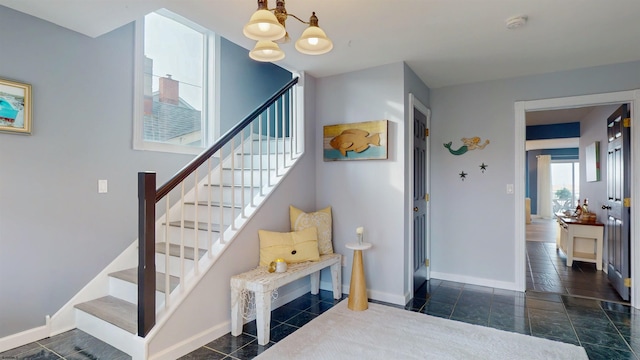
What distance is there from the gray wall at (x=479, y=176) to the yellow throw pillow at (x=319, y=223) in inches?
60.2

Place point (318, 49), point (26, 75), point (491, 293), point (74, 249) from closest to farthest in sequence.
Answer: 1. point (318, 49)
2. point (26, 75)
3. point (74, 249)
4. point (491, 293)

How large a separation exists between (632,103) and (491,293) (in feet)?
7.67

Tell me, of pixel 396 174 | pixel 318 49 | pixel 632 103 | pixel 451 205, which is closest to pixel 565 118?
pixel 632 103

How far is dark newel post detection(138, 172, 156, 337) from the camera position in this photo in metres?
2.03

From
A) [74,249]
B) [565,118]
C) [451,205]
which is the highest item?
[565,118]

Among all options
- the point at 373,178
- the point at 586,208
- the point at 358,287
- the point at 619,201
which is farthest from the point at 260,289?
the point at 586,208

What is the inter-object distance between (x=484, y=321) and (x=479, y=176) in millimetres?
1736

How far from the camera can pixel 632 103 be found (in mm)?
3238

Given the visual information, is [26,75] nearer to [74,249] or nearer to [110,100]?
[110,100]

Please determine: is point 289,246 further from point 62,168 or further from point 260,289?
point 62,168

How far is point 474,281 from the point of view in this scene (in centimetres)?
393

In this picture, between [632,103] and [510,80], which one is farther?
[510,80]

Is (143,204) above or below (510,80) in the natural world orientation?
below

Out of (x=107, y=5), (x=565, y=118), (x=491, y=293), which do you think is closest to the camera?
(x=107, y=5)
